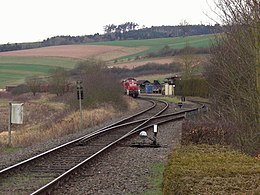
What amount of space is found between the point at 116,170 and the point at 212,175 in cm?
554

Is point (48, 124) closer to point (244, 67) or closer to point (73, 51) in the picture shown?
point (244, 67)

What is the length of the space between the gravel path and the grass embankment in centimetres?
175

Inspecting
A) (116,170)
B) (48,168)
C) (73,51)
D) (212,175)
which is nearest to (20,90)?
(73,51)

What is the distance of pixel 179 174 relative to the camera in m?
7.79

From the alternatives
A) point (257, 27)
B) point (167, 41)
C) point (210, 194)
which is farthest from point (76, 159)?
point (167, 41)

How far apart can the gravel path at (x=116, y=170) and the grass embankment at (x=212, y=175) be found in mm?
1755

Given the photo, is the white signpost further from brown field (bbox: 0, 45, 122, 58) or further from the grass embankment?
brown field (bbox: 0, 45, 122, 58)

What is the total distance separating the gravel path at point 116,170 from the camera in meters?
10.6

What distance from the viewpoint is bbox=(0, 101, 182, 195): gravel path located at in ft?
34.8

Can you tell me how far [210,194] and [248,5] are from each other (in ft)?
28.0

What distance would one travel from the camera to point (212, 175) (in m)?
7.88

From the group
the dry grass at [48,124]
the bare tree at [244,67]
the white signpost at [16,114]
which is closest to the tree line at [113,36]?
the dry grass at [48,124]

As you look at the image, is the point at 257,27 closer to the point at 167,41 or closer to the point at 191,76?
the point at 191,76

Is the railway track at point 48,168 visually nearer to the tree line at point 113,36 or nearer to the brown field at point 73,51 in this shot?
the brown field at point 73,51
